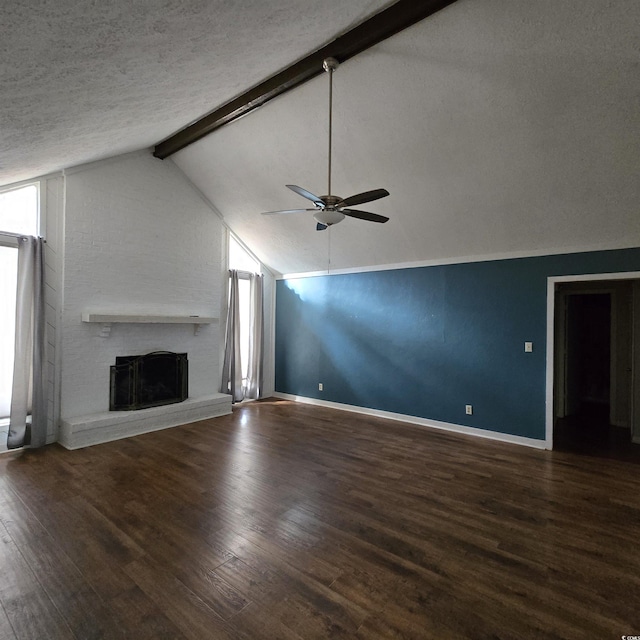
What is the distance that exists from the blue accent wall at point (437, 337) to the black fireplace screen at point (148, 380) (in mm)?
2136

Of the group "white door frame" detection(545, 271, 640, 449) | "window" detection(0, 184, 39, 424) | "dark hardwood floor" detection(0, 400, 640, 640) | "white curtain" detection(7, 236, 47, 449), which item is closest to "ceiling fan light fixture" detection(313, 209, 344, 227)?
"dark hardwood floor" detection(0, 400, 640, 640)

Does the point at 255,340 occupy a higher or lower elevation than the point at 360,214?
lower

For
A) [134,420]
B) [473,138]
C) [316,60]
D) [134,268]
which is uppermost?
[316,60]

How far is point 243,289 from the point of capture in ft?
21.2

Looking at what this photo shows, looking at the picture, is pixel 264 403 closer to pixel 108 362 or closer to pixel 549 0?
pixel 108 362

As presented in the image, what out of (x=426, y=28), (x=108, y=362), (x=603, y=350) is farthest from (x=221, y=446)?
(x=603, y=350)

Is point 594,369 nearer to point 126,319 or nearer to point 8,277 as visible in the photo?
point 126,319

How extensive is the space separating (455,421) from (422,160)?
336cm

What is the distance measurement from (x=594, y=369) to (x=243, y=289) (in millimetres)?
7123

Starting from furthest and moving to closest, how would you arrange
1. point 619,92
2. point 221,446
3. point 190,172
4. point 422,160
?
1. point 190,172
2. point 221,446
3. point 422,160
4. point 619,92

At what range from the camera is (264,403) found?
20.8 ft

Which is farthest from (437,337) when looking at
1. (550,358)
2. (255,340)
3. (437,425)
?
(255,340)

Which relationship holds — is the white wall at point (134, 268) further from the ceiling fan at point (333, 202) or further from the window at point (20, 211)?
the ceiling fan at point (333, 202)

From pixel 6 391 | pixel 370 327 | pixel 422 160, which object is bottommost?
pixel 6 391
